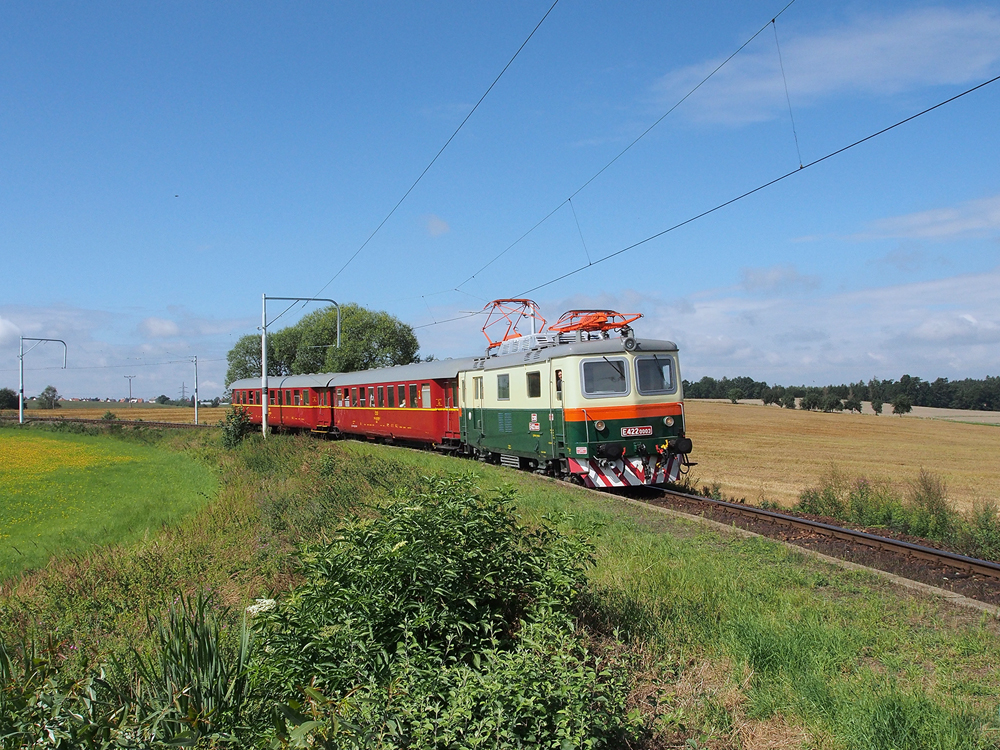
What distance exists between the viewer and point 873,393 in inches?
3307

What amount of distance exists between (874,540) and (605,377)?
6.48m

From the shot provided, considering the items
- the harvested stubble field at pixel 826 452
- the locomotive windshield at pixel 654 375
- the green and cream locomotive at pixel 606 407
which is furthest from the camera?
the harvested stubble field at pixel 826 452

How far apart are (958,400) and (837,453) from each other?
6418 centimetres

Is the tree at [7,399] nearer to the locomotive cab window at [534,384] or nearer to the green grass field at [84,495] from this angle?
the green grass field at [84,495]

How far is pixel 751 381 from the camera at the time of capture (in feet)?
307

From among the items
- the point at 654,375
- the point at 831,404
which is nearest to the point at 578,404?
the point at 654,375

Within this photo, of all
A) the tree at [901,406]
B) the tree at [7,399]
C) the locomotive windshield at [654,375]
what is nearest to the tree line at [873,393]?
the tree at [901,406]

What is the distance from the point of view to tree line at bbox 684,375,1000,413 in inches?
2948

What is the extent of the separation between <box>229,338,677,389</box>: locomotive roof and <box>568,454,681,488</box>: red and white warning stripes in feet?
7.60

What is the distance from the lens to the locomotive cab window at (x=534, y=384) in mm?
16922

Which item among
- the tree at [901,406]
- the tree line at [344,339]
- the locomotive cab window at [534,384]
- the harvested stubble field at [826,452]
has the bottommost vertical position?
the harvested stubble field at [826,452]

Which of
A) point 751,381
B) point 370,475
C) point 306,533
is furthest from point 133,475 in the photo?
point 751,381

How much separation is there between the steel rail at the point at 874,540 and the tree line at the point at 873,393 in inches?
2611

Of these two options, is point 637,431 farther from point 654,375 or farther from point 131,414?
point 131,414
